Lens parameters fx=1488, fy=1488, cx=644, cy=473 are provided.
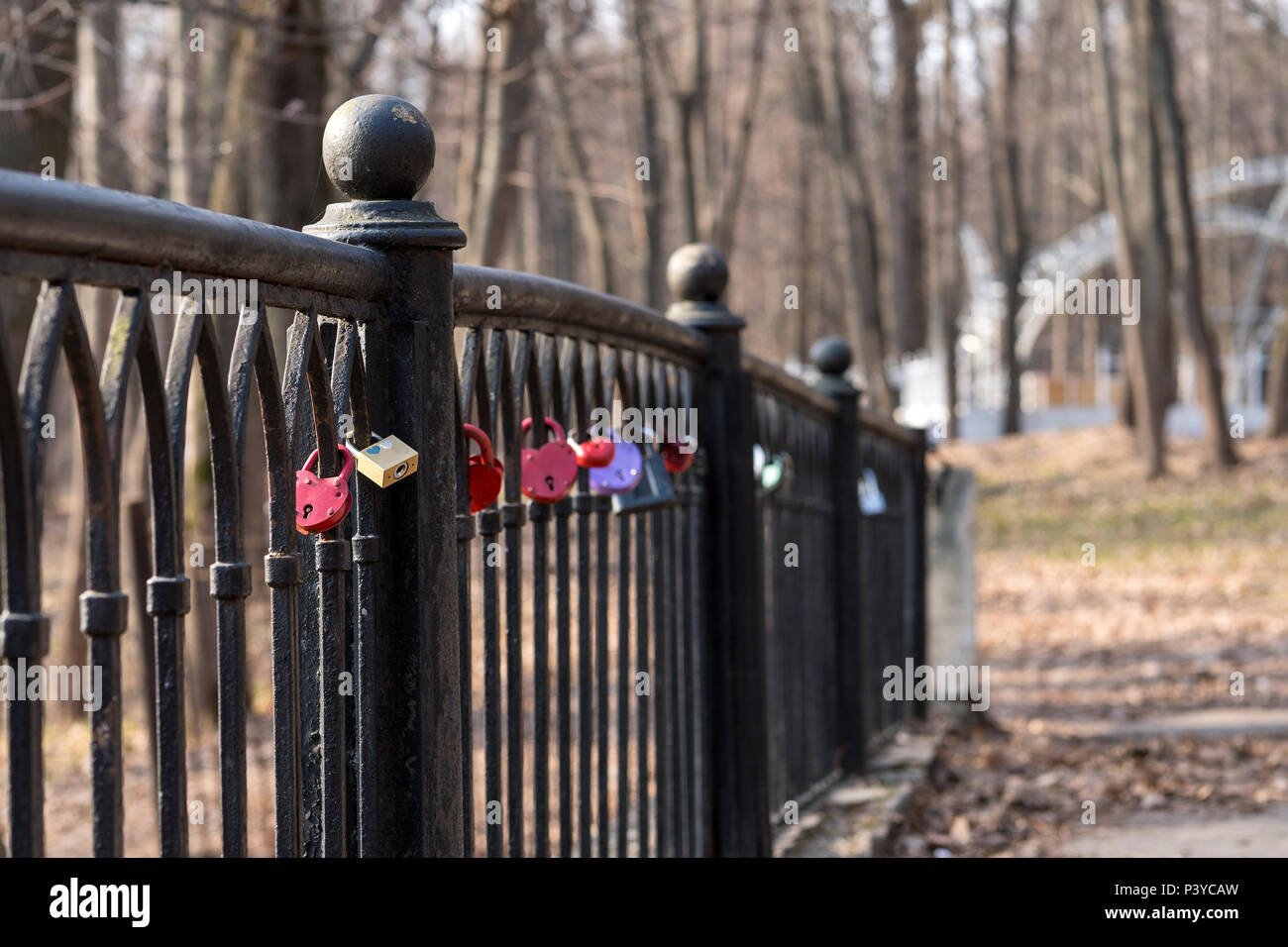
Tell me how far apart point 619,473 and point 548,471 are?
0.36 metres

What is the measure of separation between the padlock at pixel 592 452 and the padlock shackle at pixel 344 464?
2.58 ft

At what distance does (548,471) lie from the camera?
242 cm

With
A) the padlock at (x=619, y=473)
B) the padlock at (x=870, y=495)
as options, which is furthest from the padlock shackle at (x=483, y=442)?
the padlock at (x=870, y=495)

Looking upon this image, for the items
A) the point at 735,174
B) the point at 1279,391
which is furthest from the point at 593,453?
the point at 1279,391

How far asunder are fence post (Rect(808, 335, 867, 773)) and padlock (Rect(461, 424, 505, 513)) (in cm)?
335

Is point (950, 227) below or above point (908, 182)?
above

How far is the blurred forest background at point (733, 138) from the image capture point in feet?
27.6

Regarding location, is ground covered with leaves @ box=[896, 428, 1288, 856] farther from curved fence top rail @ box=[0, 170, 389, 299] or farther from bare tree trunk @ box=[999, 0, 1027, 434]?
bare tree trunk @ box=[999, 0, 1027, 434]

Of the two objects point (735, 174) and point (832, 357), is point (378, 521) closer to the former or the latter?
point (832, 357)

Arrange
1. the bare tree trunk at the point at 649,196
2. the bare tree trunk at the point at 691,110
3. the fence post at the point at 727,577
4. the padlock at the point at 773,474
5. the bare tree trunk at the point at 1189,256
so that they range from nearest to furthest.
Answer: the fence post at the point at 727,577, the padlock at the point at 773,474, the bare tree trunk at the point at 649,196, the bare tree trunk at the point at 691,110, the bare tree trunk at the point at 1189,256

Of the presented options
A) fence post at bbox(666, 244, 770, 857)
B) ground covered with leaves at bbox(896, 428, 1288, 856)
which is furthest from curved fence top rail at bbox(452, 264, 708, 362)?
ground covered with leaves at bbox(896, 428, 1288, 856)

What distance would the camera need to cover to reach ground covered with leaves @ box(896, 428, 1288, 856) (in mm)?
5672

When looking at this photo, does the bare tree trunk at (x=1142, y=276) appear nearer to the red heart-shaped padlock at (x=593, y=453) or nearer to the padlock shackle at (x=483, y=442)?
the red heart-shaped padlock at (x=593, y=453)

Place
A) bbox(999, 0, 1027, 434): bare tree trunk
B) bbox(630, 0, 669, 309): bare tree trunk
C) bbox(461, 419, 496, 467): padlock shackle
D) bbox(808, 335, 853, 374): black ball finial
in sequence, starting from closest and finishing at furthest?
bbox(461, 419, 496, 467): padlock shackle, bbox(808, 335, 853, 374): black ball finial, bbox(630, 0, 669, 309): bare tree trunk, bbox(999, 0, 1027, 434): bare tree trunk
